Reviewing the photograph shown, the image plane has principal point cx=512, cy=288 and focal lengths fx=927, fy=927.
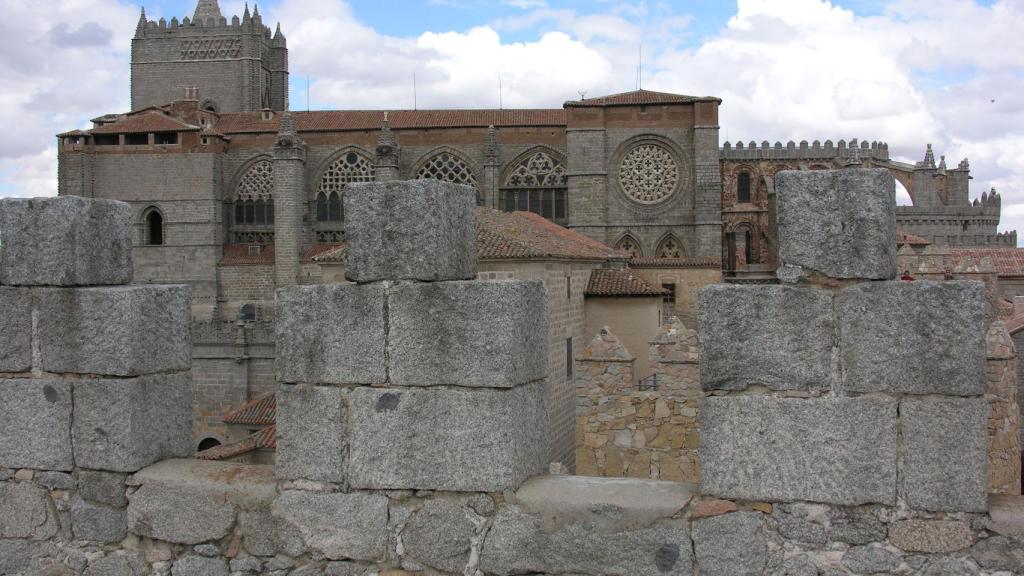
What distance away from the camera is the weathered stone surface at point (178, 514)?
11.7 ft

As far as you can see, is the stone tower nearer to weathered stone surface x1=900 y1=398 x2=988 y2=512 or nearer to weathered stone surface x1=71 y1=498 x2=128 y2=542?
weathered stone surface x1=71 y1=498 x2=128 y2=542

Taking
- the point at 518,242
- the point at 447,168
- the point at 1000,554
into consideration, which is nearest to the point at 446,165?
the point at 447,168

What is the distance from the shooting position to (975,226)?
49.1 metres

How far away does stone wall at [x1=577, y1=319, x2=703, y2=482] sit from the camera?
789 cm

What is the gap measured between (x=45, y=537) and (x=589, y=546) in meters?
2.30

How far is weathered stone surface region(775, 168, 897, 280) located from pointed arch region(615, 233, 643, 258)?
3178 centimetres

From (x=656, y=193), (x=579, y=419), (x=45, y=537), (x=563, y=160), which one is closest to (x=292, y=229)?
(x=563, y=160)

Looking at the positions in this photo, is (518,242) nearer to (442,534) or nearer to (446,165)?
(442,534)

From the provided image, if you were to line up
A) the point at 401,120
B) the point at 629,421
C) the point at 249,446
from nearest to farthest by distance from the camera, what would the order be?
the point at 629,421 → the point at 249,446 → the point at 401,120

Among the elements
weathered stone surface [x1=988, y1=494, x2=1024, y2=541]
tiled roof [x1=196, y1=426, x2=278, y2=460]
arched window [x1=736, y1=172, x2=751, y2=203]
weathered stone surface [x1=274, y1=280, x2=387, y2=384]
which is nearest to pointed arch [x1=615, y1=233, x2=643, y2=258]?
arched window [x1=736, y1=172, x2=751, y2=203]

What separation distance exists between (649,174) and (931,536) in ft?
108

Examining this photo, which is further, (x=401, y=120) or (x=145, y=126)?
(x=401, y=120)

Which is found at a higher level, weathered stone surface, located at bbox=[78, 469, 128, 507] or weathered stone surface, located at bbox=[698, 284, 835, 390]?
weathered stone surface, located at bbox=[698, 284, 835, 390]

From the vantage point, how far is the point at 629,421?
800cm
